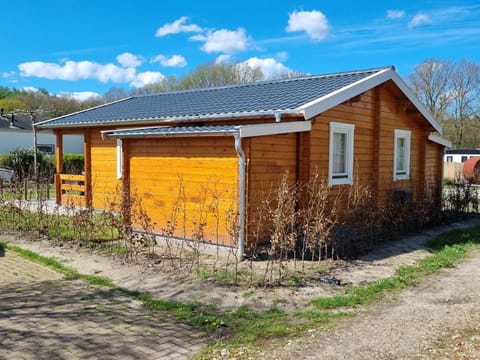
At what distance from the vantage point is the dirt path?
165 inches

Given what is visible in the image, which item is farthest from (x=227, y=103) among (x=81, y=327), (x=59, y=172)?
(x=81, y=327)

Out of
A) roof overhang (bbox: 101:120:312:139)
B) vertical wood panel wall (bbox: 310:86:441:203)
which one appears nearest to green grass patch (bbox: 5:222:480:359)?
roof overhang (bbox: 101:120:312:139)

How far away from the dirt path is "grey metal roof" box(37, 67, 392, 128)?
14.1ft

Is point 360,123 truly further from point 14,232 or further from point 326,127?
point 14,232

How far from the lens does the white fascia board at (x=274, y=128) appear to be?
24.9ft

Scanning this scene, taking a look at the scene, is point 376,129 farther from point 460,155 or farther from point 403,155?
point 460,155

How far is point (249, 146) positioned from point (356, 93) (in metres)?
3.58

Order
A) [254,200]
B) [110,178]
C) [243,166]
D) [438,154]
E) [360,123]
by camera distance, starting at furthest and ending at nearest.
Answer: [438,154]
[110,178]
[360,123]
[254,200]
[243,166]

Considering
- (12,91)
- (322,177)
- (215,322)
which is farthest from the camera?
(12,91)

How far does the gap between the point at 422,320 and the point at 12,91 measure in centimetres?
5647

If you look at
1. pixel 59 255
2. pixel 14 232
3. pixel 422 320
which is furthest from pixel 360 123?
pixel 14 232

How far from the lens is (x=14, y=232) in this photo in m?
10.2

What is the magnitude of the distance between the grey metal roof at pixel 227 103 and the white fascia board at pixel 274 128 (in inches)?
13.7

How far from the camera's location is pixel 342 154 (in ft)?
Answer: 35.5
